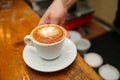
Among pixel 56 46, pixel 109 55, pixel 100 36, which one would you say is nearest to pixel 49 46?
pixel 56 46

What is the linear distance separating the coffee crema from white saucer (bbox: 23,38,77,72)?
0.06 metres

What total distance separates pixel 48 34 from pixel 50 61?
8cm

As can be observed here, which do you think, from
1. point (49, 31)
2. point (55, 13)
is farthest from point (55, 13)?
point (49, 31)

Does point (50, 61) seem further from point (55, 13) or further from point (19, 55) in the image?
point (55, 13)

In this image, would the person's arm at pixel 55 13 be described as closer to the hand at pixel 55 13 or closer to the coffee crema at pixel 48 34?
the hand at pixel 55 13

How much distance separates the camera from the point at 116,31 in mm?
1350

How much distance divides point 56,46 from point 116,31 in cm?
98

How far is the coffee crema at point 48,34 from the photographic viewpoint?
476 mm

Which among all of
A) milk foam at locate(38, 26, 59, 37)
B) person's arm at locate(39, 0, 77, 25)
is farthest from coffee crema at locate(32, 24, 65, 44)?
person's arm at locate(39, 0, 77, 25)

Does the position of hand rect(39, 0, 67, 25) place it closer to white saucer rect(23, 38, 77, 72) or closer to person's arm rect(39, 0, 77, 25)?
person's arm rect(39, 0, 77, 25)

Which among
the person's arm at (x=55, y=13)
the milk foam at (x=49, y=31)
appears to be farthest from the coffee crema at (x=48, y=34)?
the person's arm at (x=55, y=13)

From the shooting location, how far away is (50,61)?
1.66 feet

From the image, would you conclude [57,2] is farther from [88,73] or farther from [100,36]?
[100,36]

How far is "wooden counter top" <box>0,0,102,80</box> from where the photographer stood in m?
0.48
